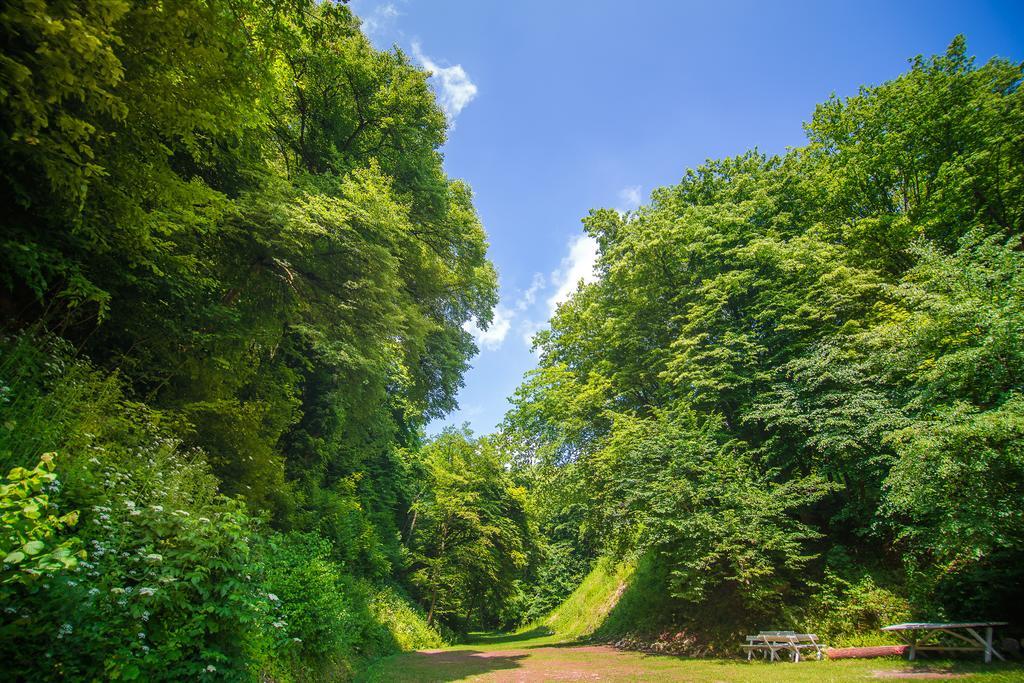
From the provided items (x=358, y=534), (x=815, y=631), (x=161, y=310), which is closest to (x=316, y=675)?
(x=161, y=310)

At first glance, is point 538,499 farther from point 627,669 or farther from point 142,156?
point 142,156

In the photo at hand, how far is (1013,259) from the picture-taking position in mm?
10039

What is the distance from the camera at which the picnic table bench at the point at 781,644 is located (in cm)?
1062

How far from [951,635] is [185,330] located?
15.8m

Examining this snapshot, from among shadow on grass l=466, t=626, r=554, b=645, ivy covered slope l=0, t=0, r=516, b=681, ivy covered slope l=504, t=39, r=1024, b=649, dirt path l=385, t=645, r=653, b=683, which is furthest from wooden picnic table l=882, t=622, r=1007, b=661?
shadow on grass l=466, t=626, r=554, b=645

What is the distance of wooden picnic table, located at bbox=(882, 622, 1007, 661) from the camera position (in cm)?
823

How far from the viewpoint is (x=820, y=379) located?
13305mm

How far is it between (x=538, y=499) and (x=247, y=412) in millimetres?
14819

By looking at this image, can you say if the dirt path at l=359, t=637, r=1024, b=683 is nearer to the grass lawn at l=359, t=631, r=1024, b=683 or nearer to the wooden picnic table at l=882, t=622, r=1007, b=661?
the grass lawn at l=359, t=631, r=1024, b=683

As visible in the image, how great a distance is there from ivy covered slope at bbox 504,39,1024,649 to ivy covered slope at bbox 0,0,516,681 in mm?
8672

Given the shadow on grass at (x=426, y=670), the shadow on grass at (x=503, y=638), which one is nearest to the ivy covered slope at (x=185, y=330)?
the shadow on grass at (x=426, y=670)

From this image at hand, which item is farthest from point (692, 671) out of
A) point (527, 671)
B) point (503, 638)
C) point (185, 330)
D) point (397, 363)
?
point (503, 638)

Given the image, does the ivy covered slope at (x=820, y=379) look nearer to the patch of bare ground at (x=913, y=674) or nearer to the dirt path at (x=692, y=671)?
the dirt path at (x=692, y=671)

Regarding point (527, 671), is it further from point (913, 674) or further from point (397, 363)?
point (397, 363)
